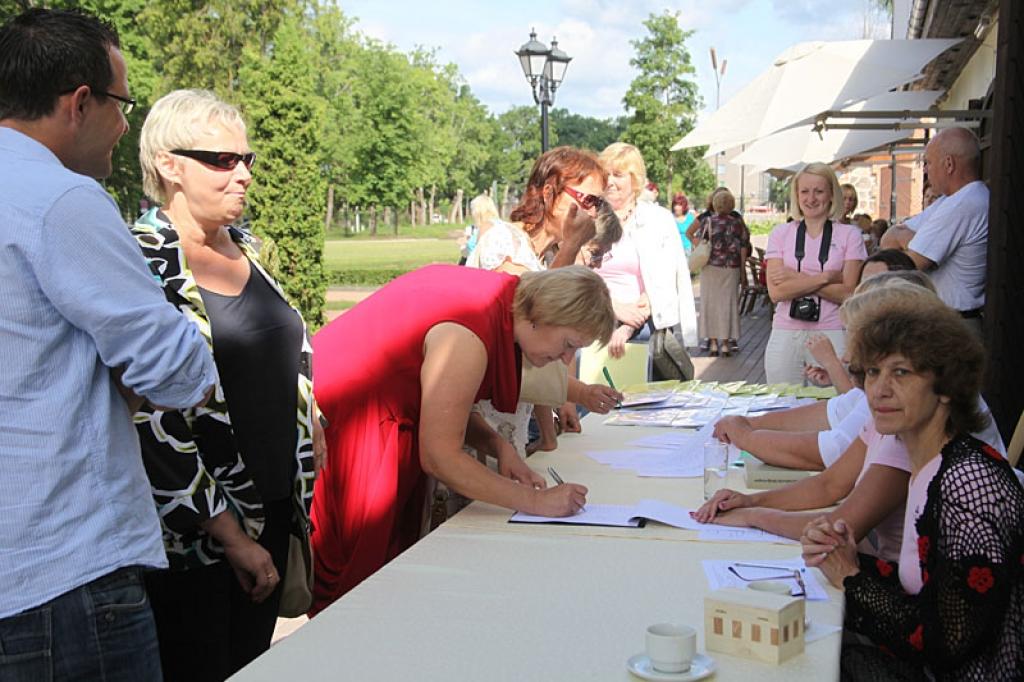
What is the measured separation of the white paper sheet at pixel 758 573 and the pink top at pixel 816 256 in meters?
3.07

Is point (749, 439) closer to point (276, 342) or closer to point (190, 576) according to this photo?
point (276, 342)

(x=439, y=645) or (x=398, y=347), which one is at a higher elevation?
(x=398, y=347)

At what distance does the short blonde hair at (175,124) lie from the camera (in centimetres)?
229

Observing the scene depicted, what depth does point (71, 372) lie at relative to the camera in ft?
5.07

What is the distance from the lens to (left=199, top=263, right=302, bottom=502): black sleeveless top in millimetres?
2297

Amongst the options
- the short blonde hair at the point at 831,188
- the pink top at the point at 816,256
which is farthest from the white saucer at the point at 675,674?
the short blonde hair at the point at 831,188

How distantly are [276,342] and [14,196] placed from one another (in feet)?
3.10

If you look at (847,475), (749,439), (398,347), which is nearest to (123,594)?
(398,347)

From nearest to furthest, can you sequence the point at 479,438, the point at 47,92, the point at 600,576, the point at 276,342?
1. the point at 47,92
2. the point at 600,576
3. the point at 276,342
4. the point at 479,438

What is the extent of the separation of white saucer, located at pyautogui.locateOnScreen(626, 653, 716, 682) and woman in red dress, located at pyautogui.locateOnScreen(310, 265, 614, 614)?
2.92ft

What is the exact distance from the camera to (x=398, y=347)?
267 centimetres

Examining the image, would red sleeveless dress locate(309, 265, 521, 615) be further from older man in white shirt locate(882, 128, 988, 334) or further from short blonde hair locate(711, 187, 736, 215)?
short blonde hair locate(711, 187, 736, 215)

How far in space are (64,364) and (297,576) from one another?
111 cm

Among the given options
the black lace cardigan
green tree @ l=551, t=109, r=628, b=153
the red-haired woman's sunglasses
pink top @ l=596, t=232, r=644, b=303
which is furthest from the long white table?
green tree @ l=551, t=109, r=628, b=153
